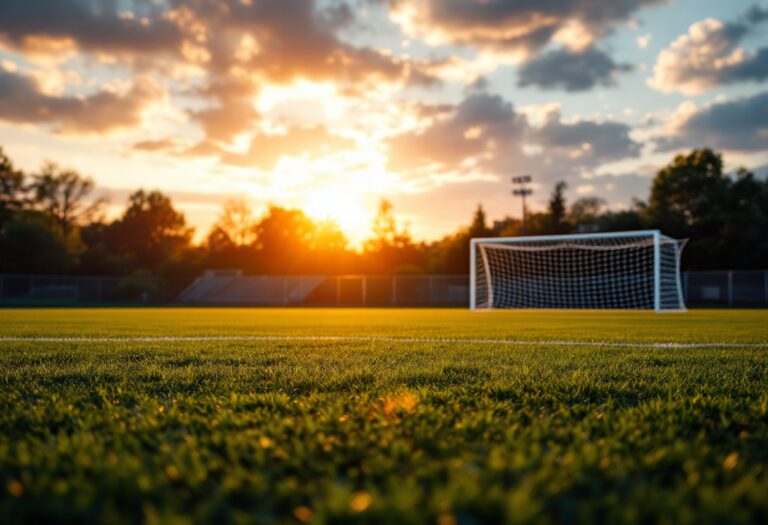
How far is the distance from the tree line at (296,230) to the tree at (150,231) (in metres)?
0.12

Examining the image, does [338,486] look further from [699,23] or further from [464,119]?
[464,119]

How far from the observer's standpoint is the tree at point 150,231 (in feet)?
204

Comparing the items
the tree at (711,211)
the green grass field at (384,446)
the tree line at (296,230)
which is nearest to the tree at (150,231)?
the tree line at (296,230)

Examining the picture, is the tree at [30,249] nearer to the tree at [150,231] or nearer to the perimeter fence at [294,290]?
the perimeter fence at [294,290]

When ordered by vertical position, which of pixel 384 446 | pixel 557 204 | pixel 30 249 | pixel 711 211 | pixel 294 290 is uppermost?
pixel 557 204

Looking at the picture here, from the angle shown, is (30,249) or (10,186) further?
(10,186)

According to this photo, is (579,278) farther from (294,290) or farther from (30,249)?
(30,249)

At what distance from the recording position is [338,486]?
129cm

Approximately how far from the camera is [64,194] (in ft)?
187

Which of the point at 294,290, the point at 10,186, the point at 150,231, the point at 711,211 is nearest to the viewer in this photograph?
the point at 294,290

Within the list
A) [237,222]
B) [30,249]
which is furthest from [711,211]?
[30,249]

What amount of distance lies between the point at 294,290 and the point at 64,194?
3274 cm

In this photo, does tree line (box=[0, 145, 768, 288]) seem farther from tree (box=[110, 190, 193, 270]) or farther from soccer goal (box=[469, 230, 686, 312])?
soccer goal (box=[469, 230, 686, 312])

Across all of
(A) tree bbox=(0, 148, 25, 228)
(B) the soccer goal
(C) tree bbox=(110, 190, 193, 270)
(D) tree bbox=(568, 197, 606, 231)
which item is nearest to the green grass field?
(B) the soccer goal
